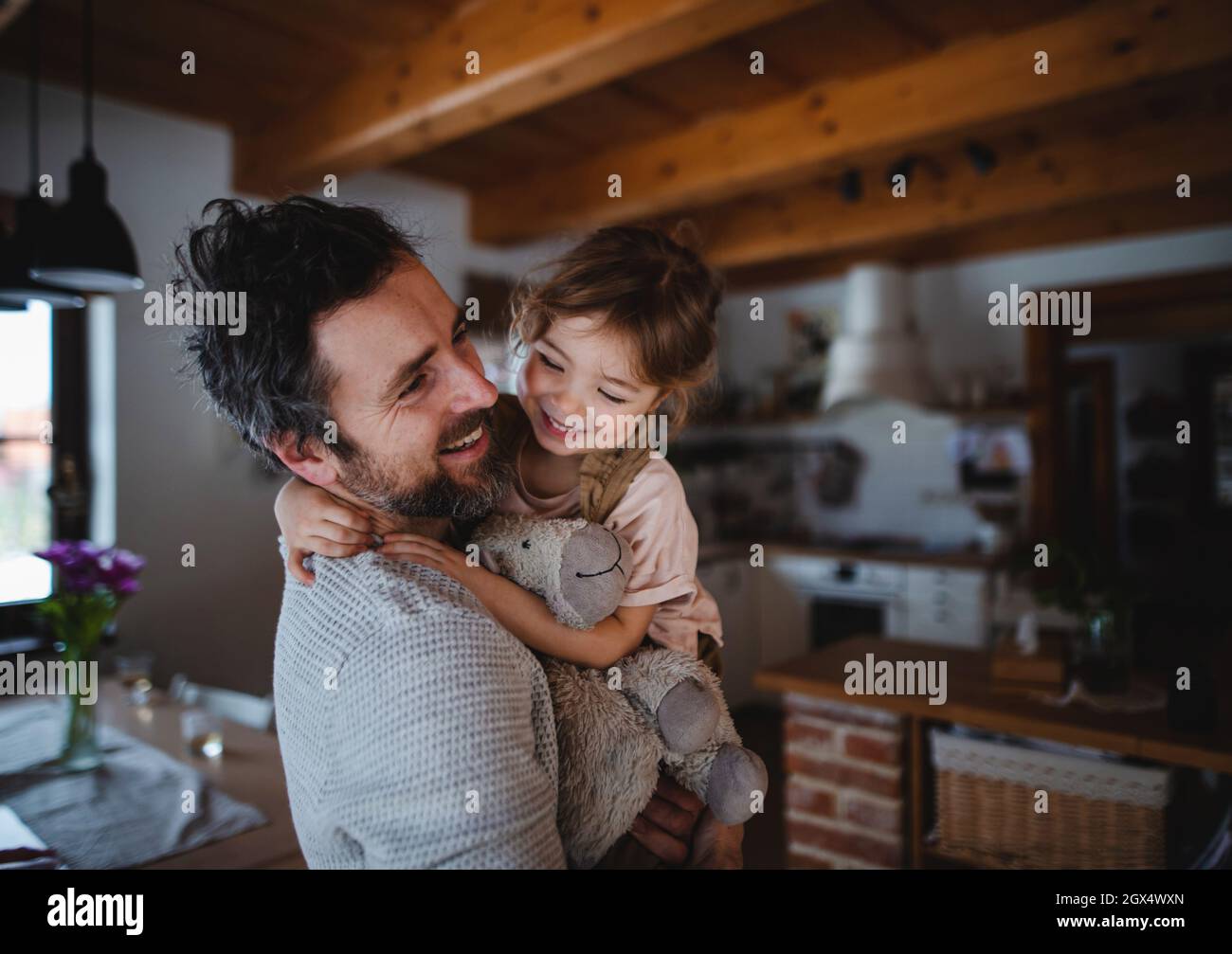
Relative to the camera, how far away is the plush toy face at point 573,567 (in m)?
0.56

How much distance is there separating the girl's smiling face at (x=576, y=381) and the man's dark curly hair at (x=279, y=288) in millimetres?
127

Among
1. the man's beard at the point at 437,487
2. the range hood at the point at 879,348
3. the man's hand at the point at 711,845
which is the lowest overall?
the man's hand at the point at 711,845

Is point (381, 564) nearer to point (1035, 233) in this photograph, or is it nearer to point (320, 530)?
point (320, 530)

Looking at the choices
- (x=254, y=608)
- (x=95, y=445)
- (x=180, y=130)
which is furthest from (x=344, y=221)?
(x=95, y=445)

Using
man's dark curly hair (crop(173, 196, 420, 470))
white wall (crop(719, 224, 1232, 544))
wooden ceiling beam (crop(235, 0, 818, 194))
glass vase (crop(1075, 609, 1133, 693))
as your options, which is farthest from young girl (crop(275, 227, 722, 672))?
white wall (crop(719, 224, 1232, 544))

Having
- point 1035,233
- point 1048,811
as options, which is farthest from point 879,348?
point 1048,811

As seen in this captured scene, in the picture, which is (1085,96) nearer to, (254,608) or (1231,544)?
(254,608)

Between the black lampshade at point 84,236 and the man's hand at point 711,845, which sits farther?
the black lampshade at point 84,236

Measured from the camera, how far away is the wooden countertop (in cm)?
138

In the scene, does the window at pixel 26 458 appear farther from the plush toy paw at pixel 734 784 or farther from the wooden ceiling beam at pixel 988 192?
the wooden ceiling beam at pixel 988 192

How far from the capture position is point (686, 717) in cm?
57

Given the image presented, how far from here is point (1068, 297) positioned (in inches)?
143

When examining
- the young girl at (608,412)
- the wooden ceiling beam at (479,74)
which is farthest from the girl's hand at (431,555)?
the wooden ceiling beam at (479,74)

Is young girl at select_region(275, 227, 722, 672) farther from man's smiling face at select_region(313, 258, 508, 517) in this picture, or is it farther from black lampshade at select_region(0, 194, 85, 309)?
black lampshade at select_region(0, 194, 85, 309)
